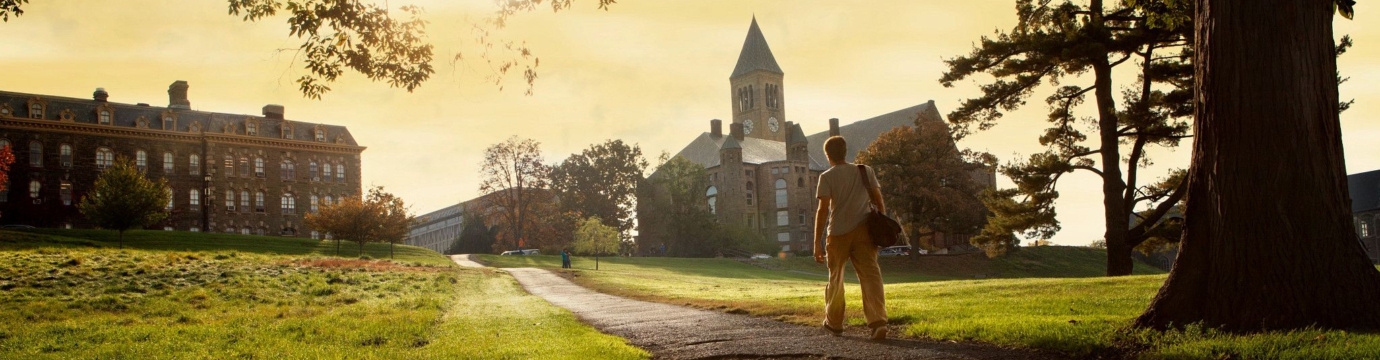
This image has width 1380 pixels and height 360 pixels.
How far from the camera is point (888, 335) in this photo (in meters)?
9.22

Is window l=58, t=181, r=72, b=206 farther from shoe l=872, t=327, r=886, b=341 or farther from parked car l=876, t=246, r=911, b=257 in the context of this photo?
shoe l=872, t=327, r=886, b=341

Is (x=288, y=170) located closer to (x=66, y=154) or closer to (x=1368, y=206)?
(x=66, y=154)

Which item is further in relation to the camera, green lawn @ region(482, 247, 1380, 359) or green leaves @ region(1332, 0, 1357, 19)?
green leaves @ region(1332, 0, 1357, 19)

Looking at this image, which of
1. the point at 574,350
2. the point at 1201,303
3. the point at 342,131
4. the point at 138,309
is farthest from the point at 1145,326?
the point at 342,131

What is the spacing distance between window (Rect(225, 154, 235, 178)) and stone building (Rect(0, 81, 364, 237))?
0.08 meters

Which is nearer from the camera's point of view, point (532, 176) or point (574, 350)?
point (574, 350)

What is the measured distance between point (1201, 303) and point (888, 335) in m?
2.73

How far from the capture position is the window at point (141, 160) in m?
71.9

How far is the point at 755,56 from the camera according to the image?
116250 mm

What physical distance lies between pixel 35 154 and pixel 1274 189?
7900cm

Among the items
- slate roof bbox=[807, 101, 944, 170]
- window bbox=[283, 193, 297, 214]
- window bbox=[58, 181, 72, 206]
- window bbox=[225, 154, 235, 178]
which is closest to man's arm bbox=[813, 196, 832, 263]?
window bbox=[58, 181, 72, 206]

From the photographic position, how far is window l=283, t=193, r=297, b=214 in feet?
259

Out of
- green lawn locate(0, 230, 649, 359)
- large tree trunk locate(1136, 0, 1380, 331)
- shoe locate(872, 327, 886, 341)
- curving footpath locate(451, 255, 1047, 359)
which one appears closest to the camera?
large tree trunk locate(1136, 0, 1380, 331)

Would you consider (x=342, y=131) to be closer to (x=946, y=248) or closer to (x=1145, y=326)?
(x=946, y=248)
